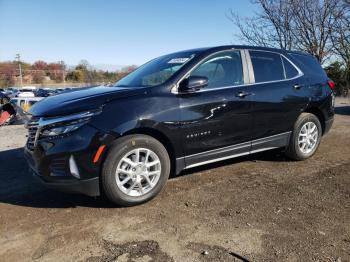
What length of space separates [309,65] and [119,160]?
144 inches

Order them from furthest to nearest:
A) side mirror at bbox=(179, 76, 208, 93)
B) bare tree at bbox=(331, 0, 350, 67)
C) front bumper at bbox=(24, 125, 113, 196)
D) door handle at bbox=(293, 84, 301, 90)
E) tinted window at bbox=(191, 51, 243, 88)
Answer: bare tree at bbox=(331, 0, 350, 67), door handle at bbox=(293, 84, 301, 90), tinted window at bbox=(191, 51, 243, 88), side mirror at bbox=(179, 76, 208, 93), front bumper at bbox=(24, 125, 113, 196)

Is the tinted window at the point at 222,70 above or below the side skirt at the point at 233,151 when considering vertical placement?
above

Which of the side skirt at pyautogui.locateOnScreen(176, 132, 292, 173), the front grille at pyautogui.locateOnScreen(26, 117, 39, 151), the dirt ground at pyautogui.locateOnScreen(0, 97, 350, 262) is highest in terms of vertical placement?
the front grille at pyautogui.locateOnScreen(26, 117, 39, 151)

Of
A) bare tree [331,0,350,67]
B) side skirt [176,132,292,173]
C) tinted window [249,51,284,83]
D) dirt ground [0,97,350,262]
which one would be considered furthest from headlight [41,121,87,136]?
bare tree [331,0,350,67]

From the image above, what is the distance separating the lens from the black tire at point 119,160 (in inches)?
148

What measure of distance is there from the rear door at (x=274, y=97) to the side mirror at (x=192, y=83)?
92cm

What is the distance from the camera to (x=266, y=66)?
521 centimetres

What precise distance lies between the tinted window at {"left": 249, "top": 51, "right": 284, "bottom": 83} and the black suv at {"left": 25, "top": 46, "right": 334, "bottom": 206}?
2 centimetres

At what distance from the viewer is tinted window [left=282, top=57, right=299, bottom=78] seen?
17.7 feet

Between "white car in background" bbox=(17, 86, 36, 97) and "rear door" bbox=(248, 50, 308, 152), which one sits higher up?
"rear door" bbox=(248, 50, 308, 152)

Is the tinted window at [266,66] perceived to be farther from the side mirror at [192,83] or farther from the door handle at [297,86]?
the side mirror at [192,83]

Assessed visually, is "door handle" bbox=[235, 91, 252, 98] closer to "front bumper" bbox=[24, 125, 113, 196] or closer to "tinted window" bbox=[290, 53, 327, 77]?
"tinted window" bbox=[290, 53, 327, 77]

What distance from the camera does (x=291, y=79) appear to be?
17.7 ft

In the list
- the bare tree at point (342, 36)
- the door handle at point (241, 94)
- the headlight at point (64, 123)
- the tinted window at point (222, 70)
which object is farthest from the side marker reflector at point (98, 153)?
the bare tree at point (342, 36)
